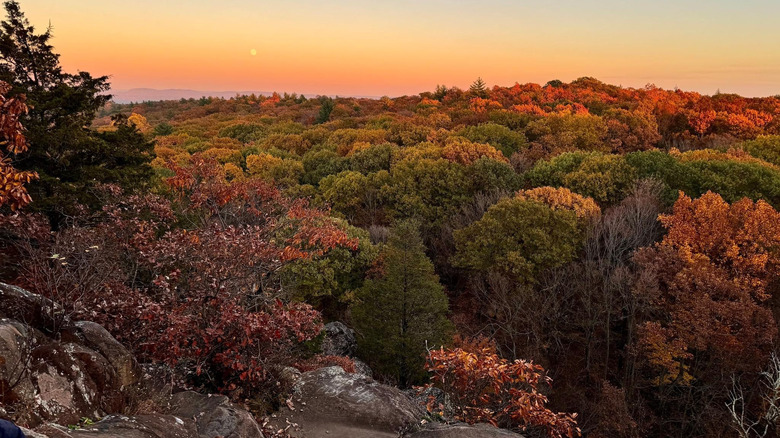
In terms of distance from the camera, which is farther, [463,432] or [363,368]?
[363,368]

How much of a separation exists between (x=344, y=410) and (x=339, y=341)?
15.5 metres

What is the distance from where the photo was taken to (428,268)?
23531mm

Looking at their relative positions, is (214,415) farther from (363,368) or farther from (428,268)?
(428,268)

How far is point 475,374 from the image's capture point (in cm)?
941

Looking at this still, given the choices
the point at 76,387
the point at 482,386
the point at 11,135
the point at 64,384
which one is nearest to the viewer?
the point at 11,135

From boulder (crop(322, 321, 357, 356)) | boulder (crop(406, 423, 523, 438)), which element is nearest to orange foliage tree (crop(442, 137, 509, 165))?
boulder (crop(322, 321, 357, 356))

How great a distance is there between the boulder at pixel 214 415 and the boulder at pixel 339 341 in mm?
15726

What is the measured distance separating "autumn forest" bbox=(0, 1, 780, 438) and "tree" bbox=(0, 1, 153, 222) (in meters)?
0.08

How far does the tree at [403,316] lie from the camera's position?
22.1 m

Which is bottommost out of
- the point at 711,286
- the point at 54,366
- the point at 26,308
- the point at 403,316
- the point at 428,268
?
the point at 403,316

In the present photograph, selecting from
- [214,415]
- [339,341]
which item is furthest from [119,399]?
[339,341]

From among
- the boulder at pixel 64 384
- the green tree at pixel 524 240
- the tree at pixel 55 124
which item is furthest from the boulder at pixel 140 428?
the green tree at pixel 524 240

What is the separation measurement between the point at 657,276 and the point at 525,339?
26.1 feet

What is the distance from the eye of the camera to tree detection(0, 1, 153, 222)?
1598 cm
